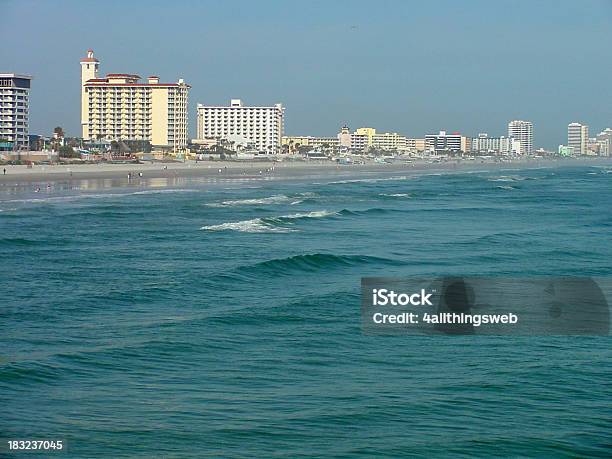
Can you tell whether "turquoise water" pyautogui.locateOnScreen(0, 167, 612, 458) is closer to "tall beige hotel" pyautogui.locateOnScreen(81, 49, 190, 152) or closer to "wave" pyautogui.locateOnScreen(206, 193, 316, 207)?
"wave" pyautogui.locateOnScreen(206, 193, 316, 207)

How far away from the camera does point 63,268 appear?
1580 cm

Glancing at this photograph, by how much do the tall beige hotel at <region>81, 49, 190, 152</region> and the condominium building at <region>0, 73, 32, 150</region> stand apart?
1941 cm

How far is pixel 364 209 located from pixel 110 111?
301 ft

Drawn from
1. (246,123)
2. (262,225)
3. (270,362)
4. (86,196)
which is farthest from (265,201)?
(246,123)

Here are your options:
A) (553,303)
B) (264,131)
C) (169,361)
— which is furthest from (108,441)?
(264,131)

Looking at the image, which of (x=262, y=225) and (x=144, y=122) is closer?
(x=262, y=225)

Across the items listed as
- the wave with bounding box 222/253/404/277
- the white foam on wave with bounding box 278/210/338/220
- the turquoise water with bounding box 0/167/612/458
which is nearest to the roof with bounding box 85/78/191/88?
the white foam on wave with bounding box 278/210/338/220

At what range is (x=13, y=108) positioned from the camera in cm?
9512

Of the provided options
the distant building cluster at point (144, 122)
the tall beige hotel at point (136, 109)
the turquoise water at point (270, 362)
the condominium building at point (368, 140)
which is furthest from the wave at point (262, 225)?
→ the condominium building at point (368, 140)

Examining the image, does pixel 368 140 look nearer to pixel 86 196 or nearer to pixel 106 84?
pixel 106 84

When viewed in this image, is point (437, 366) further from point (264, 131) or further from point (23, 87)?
point (264, 131)

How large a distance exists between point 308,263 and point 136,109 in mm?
105993

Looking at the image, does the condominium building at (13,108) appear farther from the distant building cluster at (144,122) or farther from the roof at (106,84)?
the roof at (106,84)

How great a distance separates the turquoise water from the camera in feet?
22.3
